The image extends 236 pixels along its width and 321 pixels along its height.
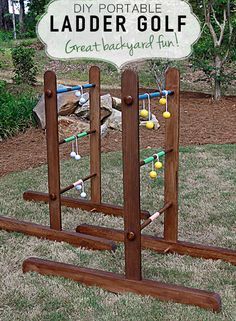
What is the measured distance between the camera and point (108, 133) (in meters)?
6.16

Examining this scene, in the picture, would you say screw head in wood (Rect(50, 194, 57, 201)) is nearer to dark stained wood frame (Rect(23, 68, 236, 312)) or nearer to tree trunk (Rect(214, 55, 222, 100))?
dark stained wood frame (Rect(23, 68, 236, 312))

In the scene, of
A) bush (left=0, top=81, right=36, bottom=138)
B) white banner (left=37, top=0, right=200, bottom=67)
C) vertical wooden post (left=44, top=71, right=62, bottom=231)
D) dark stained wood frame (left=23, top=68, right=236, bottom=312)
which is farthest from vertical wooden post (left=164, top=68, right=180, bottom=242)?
white banner (left=37, top=0, right=200, bottom=67)

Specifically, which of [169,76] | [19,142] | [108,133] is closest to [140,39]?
[108,133]

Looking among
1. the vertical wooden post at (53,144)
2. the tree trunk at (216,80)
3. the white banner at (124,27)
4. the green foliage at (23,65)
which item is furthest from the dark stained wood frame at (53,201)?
the green foliage at (23,65)

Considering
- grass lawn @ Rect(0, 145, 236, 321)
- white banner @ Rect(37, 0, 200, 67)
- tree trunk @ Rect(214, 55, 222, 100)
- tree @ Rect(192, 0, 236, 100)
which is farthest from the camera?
tree trunk @ Rect(214, 55, 222, 100)

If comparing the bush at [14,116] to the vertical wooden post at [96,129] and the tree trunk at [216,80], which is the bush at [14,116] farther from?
the tree trunk at [216,80]

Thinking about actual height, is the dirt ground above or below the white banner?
below

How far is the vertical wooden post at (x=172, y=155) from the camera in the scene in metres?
2.71

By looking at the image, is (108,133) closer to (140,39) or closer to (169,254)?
(140,39)

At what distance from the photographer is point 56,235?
311 cm

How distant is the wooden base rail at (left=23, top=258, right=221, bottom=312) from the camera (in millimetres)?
2291

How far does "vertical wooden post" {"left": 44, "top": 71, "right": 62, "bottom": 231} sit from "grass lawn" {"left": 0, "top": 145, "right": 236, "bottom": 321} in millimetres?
199

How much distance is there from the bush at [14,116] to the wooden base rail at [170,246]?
3.05 metres

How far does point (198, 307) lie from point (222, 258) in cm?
54
